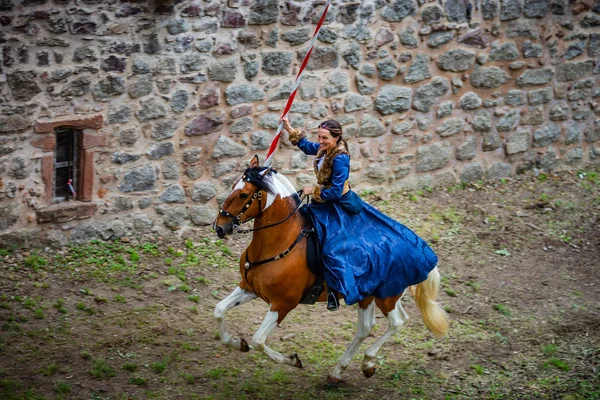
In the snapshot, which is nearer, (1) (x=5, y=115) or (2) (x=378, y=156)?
(1) (x=5, y=115)

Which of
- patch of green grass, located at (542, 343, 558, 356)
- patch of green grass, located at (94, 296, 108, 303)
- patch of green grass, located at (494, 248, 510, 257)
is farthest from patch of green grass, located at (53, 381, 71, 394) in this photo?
patch of green grass, located at (494, 248, 510, 257)

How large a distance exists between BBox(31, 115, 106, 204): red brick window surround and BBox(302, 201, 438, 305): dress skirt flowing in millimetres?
2711

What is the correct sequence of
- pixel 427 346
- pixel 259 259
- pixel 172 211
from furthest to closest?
pixel 172 211, pixel 427 346, pixel 259 259

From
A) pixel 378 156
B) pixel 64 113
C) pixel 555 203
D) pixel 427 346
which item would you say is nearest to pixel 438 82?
pixel 378 156

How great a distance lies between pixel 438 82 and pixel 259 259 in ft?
15.8

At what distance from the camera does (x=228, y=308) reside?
6836 millimetres

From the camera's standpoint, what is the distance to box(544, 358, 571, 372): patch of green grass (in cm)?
739

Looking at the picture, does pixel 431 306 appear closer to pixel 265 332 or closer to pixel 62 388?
pixel 265 332

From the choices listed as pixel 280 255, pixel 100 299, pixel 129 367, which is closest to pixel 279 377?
pixel 280 255

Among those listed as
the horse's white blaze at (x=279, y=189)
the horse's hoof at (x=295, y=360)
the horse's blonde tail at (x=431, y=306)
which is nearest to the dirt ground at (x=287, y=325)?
the horse's hoof at (x=295, y=360)

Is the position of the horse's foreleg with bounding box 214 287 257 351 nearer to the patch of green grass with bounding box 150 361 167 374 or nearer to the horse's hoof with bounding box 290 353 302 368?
the horse's hoof with bounding box 290 353 302 368

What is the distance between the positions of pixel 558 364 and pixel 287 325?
2554 millimetres

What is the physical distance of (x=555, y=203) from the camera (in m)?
10.9

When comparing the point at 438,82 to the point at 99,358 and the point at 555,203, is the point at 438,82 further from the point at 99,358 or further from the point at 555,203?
the point at 99,358
